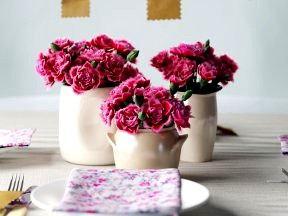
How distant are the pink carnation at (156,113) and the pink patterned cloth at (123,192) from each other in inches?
4.8

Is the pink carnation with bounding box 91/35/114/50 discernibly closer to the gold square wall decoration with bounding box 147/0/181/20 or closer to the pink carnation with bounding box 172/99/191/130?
the pink carnation with bounding box 172/99/191/130

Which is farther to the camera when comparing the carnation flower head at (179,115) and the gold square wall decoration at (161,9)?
the gold square wall decoration at (161,9)

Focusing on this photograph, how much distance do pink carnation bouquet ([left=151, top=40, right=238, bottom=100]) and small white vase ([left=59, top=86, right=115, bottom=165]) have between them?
13 centimetres

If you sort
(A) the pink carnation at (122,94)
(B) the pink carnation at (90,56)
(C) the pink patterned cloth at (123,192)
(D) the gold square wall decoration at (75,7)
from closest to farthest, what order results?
1. (C) the pink patterned cloth at (123,192)
2. (A) the pink carnation at (122,94)
3. (B) the pink carnation at (90,56)
4. (D) the gold square wall decoration at (75,7)

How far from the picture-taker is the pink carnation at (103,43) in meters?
1.33

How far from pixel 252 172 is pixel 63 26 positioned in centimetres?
231

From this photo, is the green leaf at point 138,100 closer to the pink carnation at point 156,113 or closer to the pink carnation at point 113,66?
the pink carnation at point 156,113

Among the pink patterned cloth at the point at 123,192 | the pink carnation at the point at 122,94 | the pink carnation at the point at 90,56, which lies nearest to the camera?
the pink patterned cloth at the point at 123,192

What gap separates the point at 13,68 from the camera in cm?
348

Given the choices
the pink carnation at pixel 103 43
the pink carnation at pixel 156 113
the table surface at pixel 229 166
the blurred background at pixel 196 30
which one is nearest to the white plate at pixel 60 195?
the table surface at pixel 229 166

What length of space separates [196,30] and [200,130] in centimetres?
209

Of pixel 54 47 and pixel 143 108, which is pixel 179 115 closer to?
pixel 143 108

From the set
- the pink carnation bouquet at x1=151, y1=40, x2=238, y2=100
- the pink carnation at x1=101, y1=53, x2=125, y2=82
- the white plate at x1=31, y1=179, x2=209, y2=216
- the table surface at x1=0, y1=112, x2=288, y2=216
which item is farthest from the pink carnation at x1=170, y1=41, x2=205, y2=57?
the white plate at x1=31, y1=179, x2=209, y2=216

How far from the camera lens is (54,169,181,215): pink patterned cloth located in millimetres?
856
